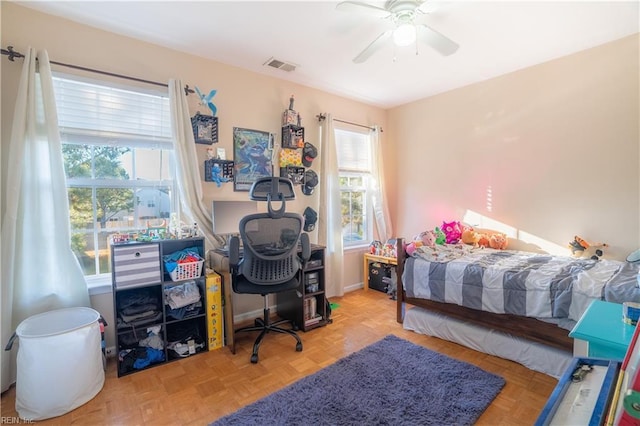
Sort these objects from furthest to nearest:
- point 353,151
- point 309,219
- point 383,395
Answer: point 353,151
point 309,219
point 383,395

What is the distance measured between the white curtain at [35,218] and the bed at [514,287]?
270 centimetres

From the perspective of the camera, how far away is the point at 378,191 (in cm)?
420

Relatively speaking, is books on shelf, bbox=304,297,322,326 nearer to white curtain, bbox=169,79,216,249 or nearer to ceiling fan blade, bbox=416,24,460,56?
white curtain, bbox=169,79,216,249

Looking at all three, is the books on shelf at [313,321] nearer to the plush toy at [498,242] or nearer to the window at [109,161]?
the window at [109,161]

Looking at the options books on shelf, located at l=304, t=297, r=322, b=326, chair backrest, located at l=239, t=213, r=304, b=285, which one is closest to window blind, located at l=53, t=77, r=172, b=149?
chair backrest, located at l=239, t=213, r=304, b=285

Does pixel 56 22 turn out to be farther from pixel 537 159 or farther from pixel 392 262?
pixel 537 159

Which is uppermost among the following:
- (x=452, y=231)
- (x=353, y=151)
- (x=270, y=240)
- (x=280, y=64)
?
(x=280, y=64)

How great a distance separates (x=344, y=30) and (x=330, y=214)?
1968mm

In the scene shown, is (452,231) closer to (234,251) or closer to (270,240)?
(270,240)

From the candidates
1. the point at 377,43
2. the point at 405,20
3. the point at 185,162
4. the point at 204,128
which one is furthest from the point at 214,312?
the point at 405,20

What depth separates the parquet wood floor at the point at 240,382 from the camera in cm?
172

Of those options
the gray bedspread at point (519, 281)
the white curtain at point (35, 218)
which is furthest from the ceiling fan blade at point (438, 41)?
the white curtain at point (35, 218)

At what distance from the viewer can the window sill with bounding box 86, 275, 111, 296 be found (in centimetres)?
229

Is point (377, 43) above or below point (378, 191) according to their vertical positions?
above
